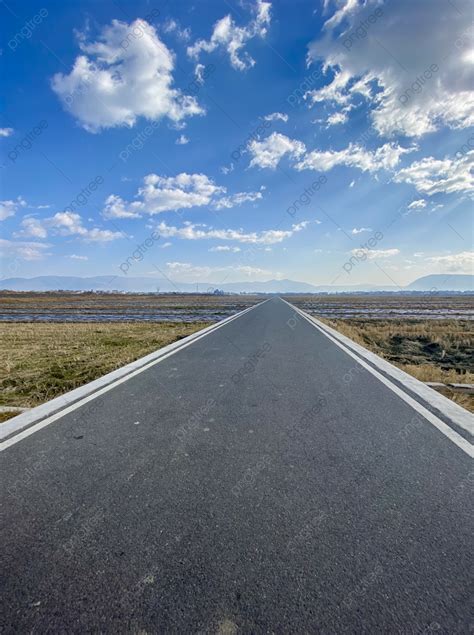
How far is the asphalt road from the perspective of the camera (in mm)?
1721

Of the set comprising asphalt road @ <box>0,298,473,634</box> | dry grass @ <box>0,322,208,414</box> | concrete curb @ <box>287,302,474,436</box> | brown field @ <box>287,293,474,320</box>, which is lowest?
brown field @ <box>287,293,474,320</box>

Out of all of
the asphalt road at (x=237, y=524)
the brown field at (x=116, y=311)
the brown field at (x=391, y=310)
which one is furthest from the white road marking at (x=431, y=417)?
the brown field at (x=391, y=310)

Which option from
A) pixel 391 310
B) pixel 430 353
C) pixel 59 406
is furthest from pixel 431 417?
pixel 391 310

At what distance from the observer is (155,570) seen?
77.2 inches

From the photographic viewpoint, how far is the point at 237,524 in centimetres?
236

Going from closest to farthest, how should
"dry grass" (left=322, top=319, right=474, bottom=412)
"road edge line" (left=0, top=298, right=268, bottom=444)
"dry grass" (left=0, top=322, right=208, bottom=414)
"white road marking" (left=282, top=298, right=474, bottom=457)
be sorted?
"white road marking" (left=282, top=298, right=474, bottom=457)
"road edge line" (left=0, top=298, right=268, bottom=444)
"dry grass" (left=0, top=322, right=208, bottom=414)
"dry grass" (left=322, top=319, right=474, bottom=412)

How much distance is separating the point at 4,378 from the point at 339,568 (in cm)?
762

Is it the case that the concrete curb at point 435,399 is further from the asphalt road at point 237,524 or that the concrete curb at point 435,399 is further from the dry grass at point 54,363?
the dry grass at point 54,363

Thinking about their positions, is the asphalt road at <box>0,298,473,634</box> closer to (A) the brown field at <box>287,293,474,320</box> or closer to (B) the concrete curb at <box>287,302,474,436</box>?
(B) the concrete curb at <box>287,302,474,436</box>

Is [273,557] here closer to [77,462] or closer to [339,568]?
[339,568]

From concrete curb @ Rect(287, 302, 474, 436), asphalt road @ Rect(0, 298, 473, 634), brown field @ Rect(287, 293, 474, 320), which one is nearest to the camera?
asphalt road @ Rect(0, 298, 473, 634)

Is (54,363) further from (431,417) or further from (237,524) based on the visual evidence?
(431,417)

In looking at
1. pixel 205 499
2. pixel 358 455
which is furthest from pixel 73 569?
pixel 358 455

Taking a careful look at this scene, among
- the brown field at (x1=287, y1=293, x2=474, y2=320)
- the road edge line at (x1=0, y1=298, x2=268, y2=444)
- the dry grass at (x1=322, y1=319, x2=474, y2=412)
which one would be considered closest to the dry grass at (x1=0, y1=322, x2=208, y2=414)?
the road edge line at (x1=0, y1=298, x2=268, y2=444)
